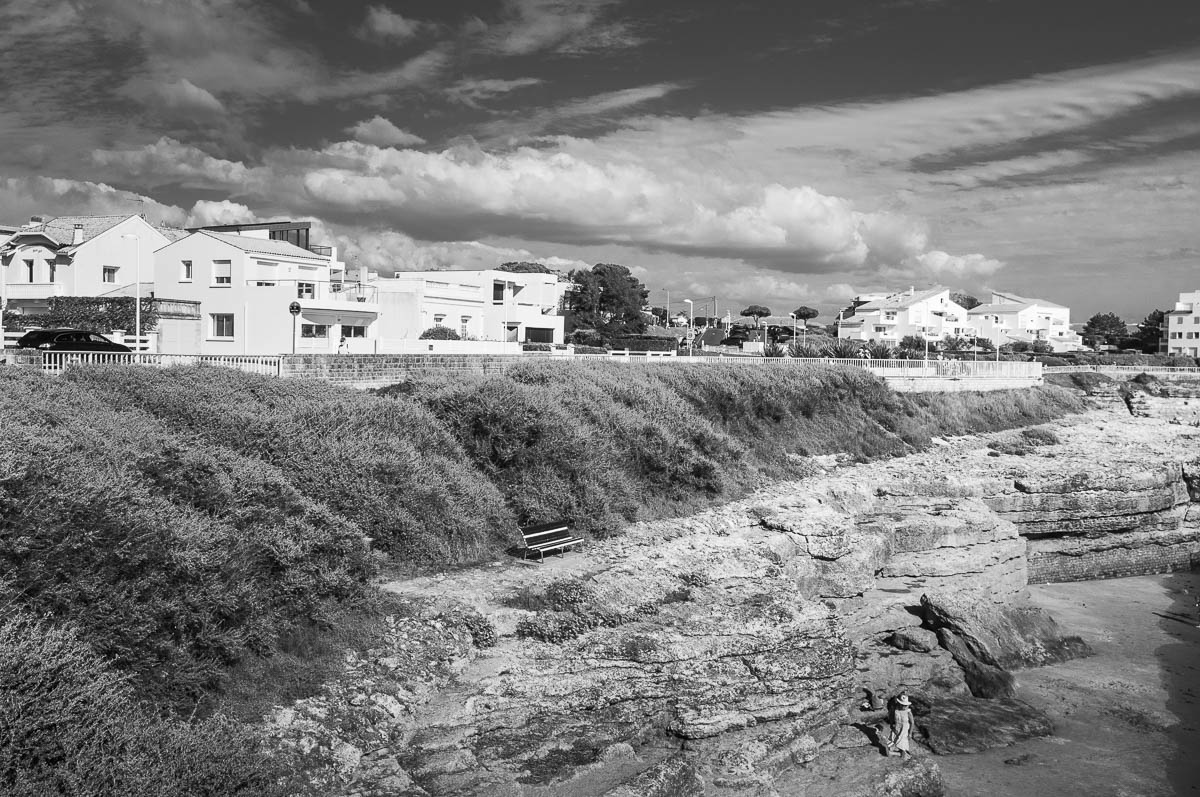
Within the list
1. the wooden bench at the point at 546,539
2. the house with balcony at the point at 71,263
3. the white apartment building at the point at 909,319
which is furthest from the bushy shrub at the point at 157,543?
the white apartment building at the point at 909,319

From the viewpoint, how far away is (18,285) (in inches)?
1615

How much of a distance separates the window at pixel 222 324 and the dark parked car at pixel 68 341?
350 inches

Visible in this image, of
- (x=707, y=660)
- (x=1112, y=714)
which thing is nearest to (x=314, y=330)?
(x=707, y=660)

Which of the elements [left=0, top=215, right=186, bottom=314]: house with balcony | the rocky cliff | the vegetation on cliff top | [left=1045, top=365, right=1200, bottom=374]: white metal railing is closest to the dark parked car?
the vegetation on cliff top

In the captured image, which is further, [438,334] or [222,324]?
[438,334]

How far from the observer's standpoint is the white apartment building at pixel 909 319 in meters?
95.5

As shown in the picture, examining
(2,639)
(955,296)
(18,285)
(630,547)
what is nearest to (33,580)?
(2,639)

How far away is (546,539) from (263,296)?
22.5 meters

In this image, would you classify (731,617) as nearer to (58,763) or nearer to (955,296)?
(58,763)

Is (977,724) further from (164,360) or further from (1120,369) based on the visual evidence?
(1120,369)

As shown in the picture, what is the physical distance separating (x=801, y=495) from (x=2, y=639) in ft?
58.7

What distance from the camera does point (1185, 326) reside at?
319 ft

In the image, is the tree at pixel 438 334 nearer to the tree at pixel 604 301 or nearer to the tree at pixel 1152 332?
the tree at pixel 604 301

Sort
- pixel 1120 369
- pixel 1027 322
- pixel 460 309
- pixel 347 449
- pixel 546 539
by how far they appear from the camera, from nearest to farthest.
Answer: pixel 347 449 → pixel 546 539 → pixel 460 309 → pixel 1120 369 → pixel 1027 322
